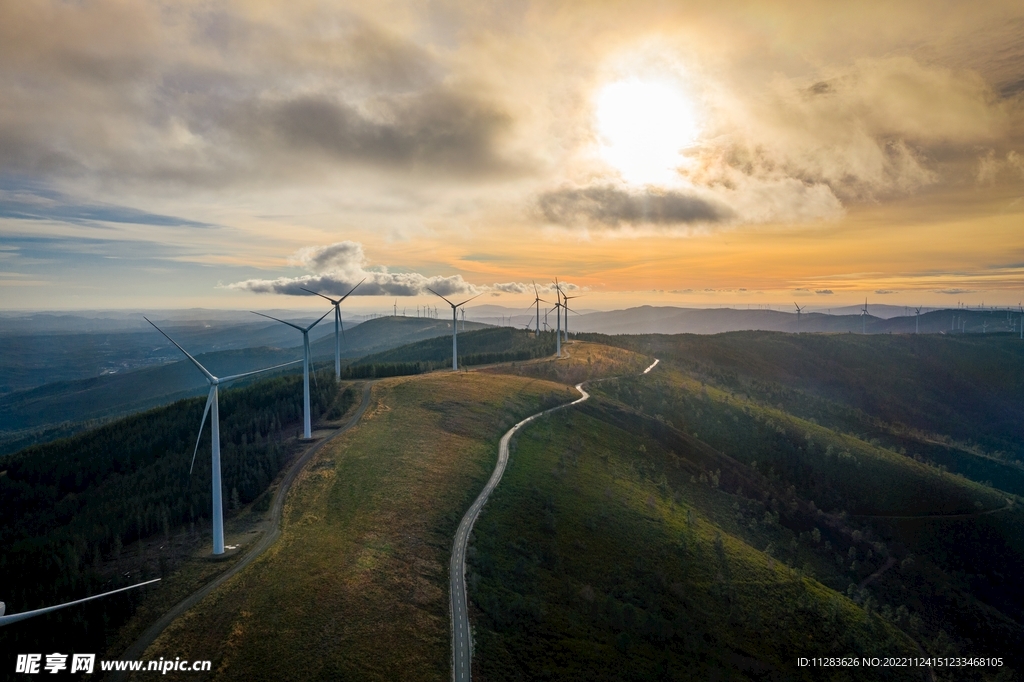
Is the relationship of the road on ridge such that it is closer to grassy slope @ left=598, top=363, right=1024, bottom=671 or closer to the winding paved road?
the winding paved road

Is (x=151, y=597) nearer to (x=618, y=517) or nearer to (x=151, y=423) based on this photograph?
(x=618, y=517)

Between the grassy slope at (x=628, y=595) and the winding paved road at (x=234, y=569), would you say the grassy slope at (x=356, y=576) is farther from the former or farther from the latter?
the grassy slope at (x=628, y=595)

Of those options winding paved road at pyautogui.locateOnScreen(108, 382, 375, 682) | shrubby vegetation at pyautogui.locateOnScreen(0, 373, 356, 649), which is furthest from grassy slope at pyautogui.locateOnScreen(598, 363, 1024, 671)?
shrubby vegetation at pyautogui.locateOnScreen(0, 373, 356, 649)

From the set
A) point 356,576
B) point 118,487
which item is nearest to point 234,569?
point 356,576

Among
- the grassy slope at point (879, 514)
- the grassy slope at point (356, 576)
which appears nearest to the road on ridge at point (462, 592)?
the grassy slope at point (356, 576)

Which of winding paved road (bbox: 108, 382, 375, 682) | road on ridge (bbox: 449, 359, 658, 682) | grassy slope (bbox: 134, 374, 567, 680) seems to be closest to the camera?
winding paved road (bbox: 108, 382, 375, 682)

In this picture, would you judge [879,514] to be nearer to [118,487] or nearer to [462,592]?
[462,592]
